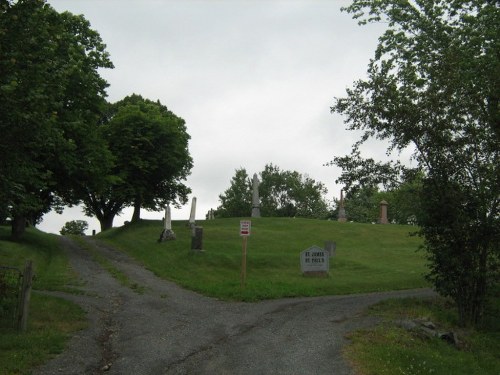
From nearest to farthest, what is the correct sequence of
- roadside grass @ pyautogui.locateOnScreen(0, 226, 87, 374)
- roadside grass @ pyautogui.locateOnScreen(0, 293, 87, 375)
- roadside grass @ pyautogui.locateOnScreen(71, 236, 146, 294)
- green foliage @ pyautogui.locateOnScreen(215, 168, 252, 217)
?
roadside grass @ pyautogui.locateOnScreen(0, 293, 87, 375)
roadside grass @ pyautogui.locateOnScreen(0, 226, 87, 374)
roadside grass @ pyautogui.locateOnScreen(71, 236, 146, 294)
green foliage @ pyautogui.locateOnScreen(215, 168, 252, 217)

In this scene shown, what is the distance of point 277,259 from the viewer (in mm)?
25312

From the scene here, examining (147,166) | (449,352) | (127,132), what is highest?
(127,132)

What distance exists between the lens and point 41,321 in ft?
37.9

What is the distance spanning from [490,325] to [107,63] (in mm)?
22929

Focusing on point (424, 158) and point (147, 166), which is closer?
point (424, 158)

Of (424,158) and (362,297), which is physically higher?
(424,158)

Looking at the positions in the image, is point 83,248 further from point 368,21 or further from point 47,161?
point 368,21

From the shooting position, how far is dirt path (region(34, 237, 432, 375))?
8.91 m

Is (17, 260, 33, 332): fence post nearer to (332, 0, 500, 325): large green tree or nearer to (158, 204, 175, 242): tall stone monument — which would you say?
(332, 0, 500, 325): large green tree

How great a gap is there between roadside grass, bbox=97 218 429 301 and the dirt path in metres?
1.71

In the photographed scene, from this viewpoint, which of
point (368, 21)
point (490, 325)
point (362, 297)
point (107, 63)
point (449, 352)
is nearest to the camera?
point (449, 352)

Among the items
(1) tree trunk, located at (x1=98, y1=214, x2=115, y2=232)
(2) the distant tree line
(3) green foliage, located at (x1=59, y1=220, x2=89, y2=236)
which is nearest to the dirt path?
(2) the distant tree line

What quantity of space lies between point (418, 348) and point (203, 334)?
472 cm

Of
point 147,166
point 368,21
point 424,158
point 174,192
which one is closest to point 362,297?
point 424,158
